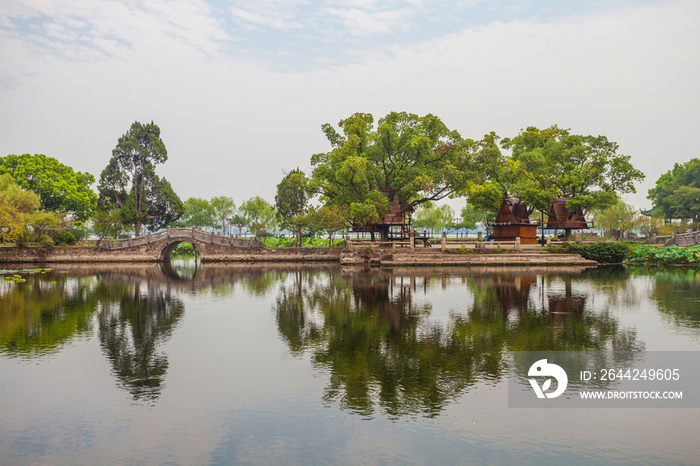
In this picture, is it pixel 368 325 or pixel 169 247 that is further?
pixel 169 247

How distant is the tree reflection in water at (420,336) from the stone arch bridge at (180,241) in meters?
25.0

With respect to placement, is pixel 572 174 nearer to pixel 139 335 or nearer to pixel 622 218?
pixel 622 218

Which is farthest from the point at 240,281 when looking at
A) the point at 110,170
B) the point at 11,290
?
the point at 110,170

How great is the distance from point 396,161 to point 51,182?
42.8m

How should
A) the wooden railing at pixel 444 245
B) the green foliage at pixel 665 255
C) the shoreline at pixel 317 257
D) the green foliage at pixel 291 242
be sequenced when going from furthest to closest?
the green foliage at pixel 291 242
the wooden railing at pixel 444 245
the green foliage at pixel 665 255
the shoreline at pixel 317 257

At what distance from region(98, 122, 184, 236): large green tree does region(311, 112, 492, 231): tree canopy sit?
2303 centimetres

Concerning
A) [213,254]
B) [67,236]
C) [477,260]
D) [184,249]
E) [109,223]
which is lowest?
[477,260]

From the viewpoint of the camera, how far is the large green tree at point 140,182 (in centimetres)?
5934

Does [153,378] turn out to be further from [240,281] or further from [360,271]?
[360,271]

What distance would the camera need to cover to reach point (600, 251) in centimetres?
4397

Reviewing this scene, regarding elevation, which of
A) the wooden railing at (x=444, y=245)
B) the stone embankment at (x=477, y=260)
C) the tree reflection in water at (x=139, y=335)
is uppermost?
the wooden railing at (x=444, y=245)

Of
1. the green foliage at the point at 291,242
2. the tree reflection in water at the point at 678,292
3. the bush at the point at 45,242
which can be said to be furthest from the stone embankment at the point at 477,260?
the bush at the point at 45,242

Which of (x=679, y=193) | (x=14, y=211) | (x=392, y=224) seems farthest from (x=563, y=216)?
(x=14, y=211)

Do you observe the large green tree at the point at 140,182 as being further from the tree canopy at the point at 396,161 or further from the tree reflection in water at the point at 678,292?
the tree reflection in water at the point at 678,292
